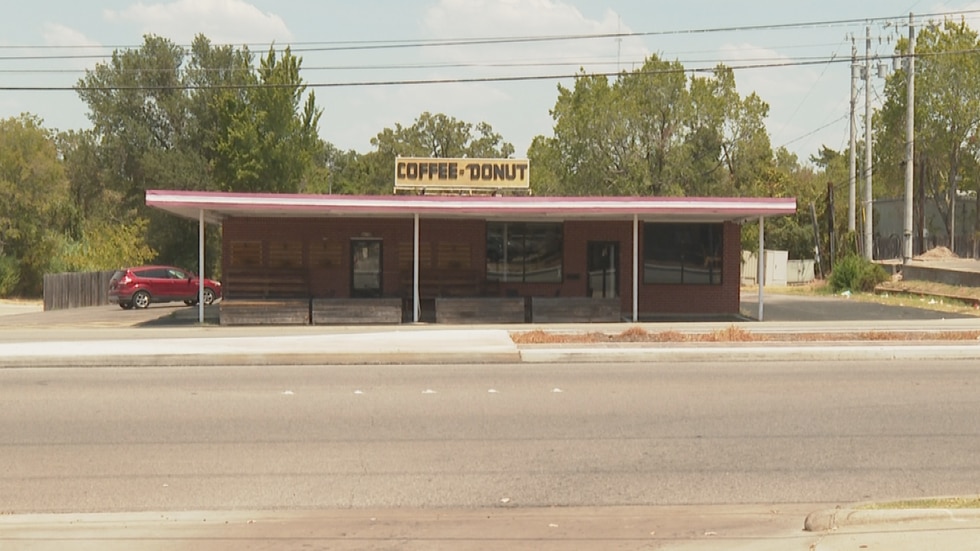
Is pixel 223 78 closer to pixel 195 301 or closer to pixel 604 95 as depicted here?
pixel 604 95

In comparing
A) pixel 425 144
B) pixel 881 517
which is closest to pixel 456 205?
pixel 881 517

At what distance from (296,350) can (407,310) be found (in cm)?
1128

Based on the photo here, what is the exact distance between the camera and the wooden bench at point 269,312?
25.3 metres

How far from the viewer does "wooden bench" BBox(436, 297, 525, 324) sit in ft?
84.0

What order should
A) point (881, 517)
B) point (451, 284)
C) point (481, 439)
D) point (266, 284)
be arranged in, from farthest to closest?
point (451, 284) < point (266, 284) < point (481, 439) < point (881, 517)

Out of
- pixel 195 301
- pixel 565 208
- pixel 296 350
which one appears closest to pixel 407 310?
pixel 565 208

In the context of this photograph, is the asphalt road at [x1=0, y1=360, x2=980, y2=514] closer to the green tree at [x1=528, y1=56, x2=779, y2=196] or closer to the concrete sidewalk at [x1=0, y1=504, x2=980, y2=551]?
the concrete sidewalk at [x1=0, y1=504, x2=980, y2=551]

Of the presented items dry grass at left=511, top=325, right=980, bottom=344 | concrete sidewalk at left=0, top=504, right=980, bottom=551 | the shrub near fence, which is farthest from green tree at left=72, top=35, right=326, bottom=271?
concrete sidewalk at left=0, top=504, right=980, bottom=551

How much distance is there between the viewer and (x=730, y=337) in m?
19.4

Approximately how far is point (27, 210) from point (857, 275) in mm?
43730

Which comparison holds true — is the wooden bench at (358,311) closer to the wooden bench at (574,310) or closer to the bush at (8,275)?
the wooden bench at (574,310)

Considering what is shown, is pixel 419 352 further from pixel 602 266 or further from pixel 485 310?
pixel 602 266

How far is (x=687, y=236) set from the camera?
28797 mm

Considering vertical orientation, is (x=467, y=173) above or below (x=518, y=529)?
above
